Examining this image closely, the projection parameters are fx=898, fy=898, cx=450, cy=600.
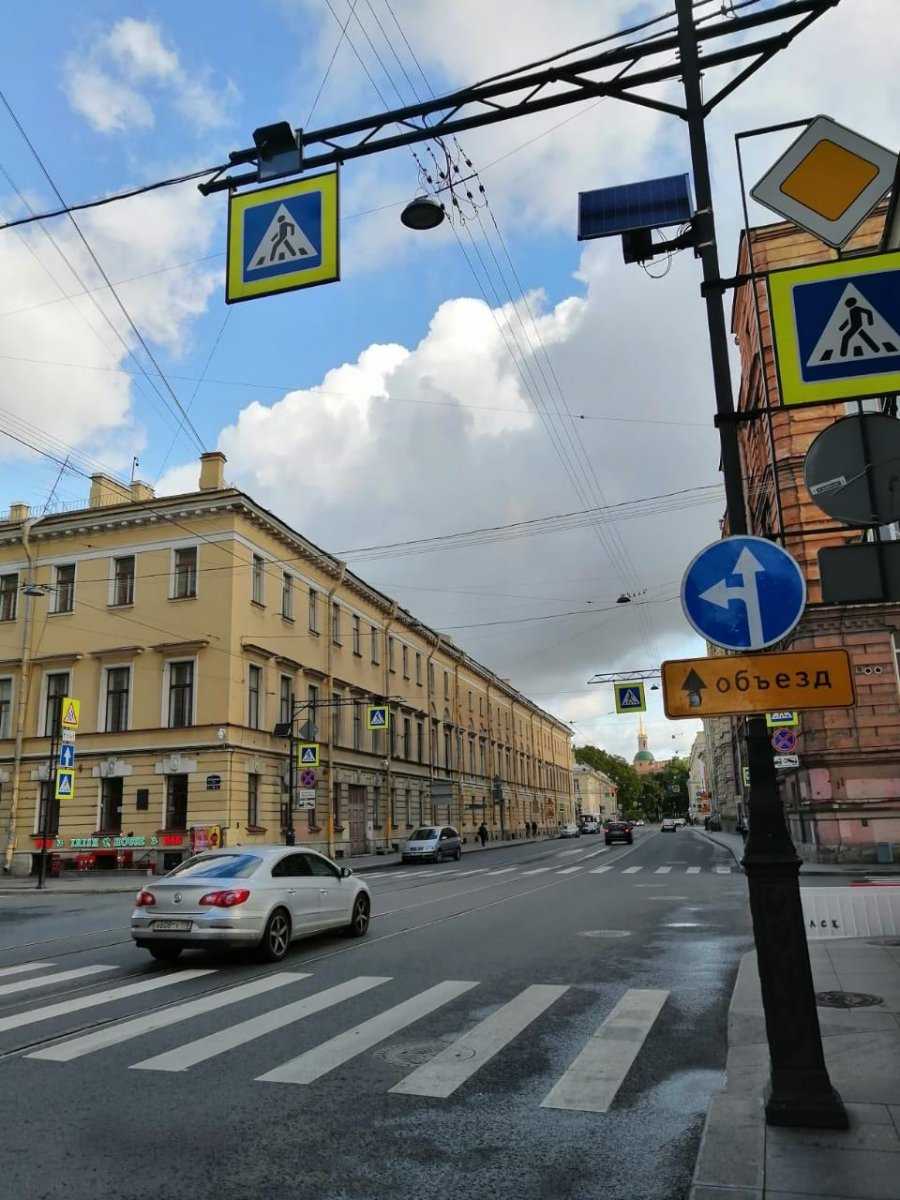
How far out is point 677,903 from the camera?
17156 mm

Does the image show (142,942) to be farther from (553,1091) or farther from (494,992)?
(553,1091)

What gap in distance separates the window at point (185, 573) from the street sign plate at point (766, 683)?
3118cm

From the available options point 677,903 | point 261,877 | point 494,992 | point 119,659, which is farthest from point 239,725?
point 494,992

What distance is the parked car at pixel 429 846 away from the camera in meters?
38.1

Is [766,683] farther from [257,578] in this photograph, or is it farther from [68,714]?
[257,578]

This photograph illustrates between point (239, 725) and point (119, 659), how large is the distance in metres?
5.83

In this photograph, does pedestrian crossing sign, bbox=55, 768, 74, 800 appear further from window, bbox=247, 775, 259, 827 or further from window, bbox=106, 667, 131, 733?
window, bbox=247, 775, 259, 827

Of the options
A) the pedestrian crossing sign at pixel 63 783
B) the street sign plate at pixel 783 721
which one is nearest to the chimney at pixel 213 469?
the pedestrian crossing sign at pixel 63 783

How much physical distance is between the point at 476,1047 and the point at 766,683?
3.73m

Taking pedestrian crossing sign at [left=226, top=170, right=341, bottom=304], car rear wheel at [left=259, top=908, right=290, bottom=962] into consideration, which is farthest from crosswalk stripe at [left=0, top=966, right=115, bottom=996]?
pedestrian crossing sign at [left=226, top=170, right=341, bottom=304]

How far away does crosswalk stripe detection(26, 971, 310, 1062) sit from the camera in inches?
260

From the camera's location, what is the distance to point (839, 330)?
4867mm

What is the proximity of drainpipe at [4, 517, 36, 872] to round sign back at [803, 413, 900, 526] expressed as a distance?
35.1 meters

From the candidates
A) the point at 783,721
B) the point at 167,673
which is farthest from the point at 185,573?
the point at 783,721
